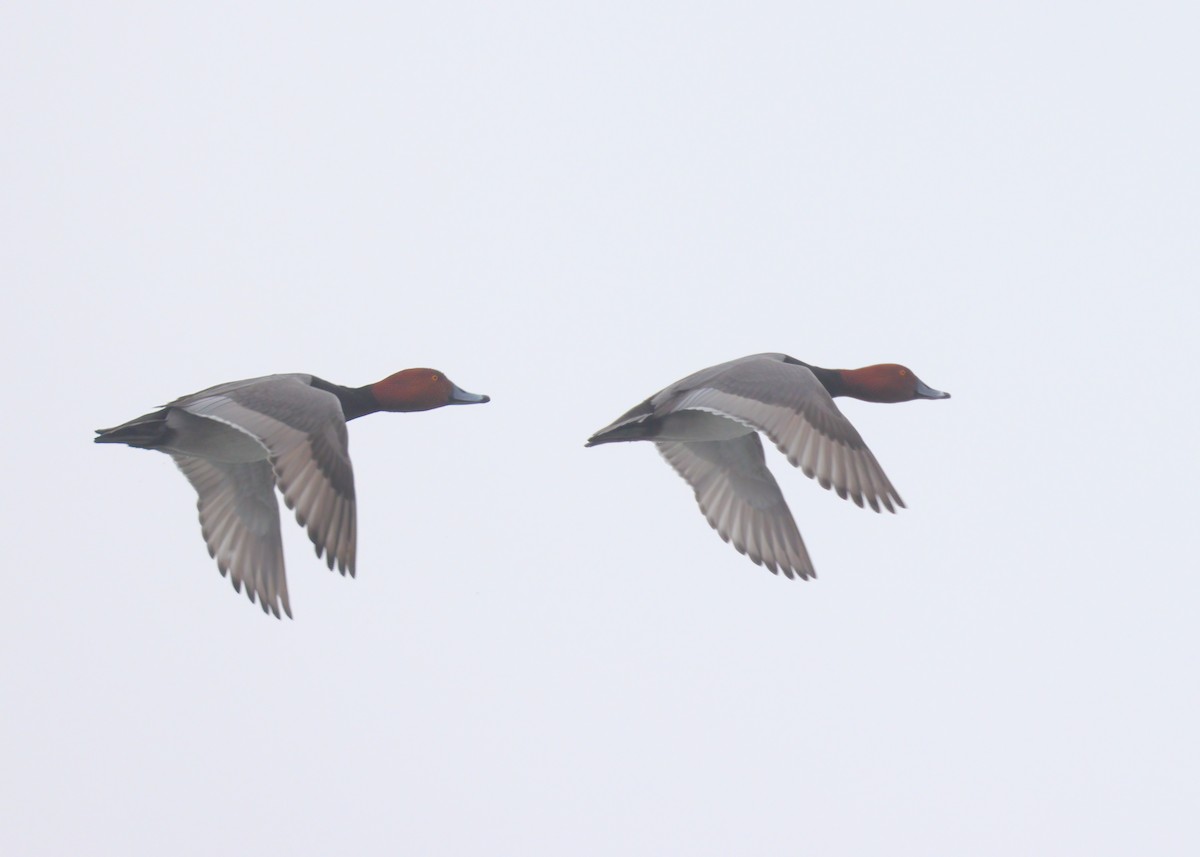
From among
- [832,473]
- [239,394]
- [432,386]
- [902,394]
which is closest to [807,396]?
[832,473]

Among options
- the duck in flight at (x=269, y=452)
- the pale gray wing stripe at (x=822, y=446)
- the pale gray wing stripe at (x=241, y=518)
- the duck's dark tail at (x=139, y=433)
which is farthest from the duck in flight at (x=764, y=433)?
the duck's dark tail at (x=139, y=433)

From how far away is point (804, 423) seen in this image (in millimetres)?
13922

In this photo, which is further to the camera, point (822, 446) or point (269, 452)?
point (822, 446)

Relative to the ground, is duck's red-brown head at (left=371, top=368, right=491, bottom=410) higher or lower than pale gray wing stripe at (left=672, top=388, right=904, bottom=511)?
higher

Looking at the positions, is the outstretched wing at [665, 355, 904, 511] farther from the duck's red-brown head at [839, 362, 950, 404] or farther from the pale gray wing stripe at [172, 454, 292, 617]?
the pale gray wing stripe at [172, 454, 292, 617]

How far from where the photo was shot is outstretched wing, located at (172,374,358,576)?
41.3 ft

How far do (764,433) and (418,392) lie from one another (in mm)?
3152

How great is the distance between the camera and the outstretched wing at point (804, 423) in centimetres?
1366

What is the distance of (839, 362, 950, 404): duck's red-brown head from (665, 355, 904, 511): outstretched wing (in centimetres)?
136

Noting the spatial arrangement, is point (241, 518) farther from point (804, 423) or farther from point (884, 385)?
point (884, 385)

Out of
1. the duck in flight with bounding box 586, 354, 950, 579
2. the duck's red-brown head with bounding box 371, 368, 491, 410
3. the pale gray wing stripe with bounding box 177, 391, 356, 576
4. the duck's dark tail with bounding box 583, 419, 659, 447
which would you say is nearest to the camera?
the pale gray wing stripe with bounding box 177, 391, 356, 576

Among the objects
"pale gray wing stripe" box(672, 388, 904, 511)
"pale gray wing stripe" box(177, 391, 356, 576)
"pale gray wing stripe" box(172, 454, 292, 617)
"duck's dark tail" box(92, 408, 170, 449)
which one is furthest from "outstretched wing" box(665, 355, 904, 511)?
"duck's dark tail" box(92, 408, 170, 449)

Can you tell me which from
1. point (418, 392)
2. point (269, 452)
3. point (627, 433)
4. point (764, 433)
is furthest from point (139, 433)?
point (764, 433)

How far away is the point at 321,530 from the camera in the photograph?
41.2 ft
